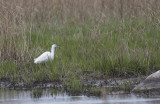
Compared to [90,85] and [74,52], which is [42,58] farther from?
[90,85]

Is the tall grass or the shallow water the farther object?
the tall grass

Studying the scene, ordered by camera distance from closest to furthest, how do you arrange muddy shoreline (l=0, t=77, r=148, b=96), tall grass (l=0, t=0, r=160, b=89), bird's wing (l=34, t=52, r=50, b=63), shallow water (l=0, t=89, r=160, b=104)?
shallow water (l=0, t=89, r=160, b=104) < muddy shoreline (l=0, t=77, r=148, b=96) < tall grass (l=0, t=0, r=160, b=89) < bird's wing (l=34, t=52, r=50, b=63)

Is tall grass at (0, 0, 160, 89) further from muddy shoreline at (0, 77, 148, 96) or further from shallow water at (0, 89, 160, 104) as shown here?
shallow water at (0, 89, 160, 104)

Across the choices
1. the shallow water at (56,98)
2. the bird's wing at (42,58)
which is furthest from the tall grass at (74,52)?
the shallow water at (56,98)

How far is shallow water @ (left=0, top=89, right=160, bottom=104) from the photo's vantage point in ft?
19.5

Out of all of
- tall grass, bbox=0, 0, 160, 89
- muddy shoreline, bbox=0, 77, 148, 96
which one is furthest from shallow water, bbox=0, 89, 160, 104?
tall grass, bbox=0, 0, 160, 89

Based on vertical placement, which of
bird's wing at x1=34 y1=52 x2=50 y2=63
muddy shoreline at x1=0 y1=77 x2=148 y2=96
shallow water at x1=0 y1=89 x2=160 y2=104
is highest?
bird's wing at x1=34 y1=52 x2=50 y2=63

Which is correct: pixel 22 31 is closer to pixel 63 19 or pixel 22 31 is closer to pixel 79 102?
pixel 79 102

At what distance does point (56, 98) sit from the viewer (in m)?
6.41

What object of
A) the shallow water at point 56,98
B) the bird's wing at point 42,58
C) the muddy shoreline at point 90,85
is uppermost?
the bird's wing at point 42,58

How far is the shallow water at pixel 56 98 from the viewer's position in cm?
594

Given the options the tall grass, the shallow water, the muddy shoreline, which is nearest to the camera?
the shallow water

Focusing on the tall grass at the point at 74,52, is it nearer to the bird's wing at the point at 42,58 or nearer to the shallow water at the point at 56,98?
the bird's wing at the point at 42,58

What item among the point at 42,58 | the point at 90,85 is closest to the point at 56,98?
the point at 90,85
